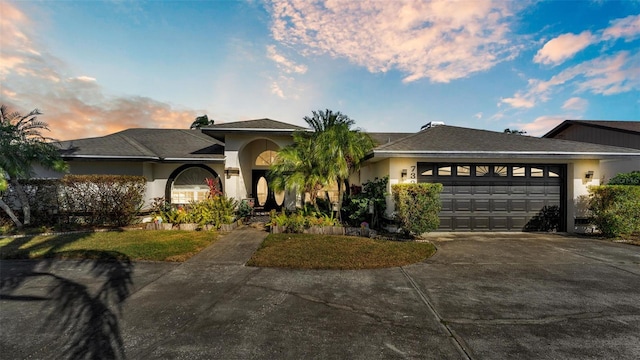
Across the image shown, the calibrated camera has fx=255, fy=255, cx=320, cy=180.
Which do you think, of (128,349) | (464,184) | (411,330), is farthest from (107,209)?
(464,184)

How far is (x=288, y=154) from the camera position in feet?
32.0

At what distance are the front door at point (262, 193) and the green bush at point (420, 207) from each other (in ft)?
28.6

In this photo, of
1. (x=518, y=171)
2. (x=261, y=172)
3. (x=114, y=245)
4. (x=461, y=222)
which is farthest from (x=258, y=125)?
(x=518, y=171)

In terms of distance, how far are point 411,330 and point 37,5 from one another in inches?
550

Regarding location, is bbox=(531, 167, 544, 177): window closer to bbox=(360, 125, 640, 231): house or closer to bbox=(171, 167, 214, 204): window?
bbox=(360, 125, 640, 231): house

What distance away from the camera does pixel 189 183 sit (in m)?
13.6

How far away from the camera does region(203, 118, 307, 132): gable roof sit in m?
11.6

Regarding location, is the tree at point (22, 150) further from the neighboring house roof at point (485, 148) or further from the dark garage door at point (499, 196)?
the dark garage door at point (499, 196)

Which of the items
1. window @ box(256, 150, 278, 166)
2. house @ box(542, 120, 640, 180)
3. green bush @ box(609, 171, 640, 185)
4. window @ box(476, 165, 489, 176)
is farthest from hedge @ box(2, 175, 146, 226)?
house @ box(542, 120, 640, 180)

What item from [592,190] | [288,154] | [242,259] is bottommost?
[242,259]

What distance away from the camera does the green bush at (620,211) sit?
8.54 m

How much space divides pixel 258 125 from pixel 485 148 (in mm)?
9506

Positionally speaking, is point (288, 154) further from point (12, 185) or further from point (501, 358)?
point (12, 185)

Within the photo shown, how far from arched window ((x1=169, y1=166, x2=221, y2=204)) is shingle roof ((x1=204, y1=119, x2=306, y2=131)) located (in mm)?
2902
